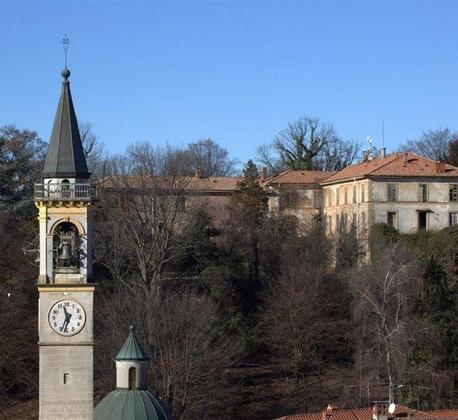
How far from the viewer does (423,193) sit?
7688 centimetres

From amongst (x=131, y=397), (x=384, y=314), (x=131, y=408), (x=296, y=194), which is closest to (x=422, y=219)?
(x=296, y=194)

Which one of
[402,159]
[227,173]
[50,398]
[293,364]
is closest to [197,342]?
[293,364]

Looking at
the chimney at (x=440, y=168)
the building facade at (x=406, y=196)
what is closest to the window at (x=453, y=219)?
the building facade at (x=406, y=196)

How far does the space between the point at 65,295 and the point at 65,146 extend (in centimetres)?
424

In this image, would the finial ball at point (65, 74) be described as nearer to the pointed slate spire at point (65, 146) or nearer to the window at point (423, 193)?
the pointed slate spire at point (65, 146)

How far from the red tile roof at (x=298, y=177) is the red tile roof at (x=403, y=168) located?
568 cm

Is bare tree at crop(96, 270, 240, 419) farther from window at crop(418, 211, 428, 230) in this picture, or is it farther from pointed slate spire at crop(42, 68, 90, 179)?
window at crop(418, 211, 428, 230)

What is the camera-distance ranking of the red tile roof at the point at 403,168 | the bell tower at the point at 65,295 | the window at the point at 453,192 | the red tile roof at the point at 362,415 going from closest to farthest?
→ the bell tower at the point at 65,295
the red tile roof at the point at 362,415
the red tile roof at the point at 403,168
the window at the point at 453,192

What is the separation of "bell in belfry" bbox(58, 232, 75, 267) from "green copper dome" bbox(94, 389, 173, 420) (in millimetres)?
6194

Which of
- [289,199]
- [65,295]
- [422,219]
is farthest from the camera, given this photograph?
[289,199]

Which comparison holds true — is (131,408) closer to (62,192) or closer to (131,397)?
(131,397)

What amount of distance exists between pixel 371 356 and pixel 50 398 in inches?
1048

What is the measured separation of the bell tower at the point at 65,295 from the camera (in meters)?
31.7

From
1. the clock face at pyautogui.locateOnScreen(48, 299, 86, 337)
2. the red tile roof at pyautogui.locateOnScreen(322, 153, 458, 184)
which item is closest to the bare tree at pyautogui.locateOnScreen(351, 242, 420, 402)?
the red tile roof at pyautogui.locateOnScreen(322, 153, 458, 184)
